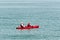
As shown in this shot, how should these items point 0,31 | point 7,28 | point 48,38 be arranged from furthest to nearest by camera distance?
point 7,28 → point 0,31 → point 48,38

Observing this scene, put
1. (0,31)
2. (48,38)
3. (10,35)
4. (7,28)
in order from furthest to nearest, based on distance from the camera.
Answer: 1. (7,28)
2. (0,31)
3. (10,35)
4. (48,38)

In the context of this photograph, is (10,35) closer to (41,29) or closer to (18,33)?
(18,33)

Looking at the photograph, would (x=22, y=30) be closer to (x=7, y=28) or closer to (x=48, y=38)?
(x=7, y=28)

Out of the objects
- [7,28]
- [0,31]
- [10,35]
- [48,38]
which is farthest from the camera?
[7,28]

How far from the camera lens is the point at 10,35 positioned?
52.3 m

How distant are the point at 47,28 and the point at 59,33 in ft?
23.6

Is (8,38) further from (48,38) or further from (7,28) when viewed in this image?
(7,28)

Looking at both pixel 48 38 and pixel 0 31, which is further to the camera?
pixel 0 31

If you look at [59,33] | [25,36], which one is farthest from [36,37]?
[59,33]

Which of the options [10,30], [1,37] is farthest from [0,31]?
[1,37]

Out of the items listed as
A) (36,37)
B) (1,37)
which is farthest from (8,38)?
(36,37)

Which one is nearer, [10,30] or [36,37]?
[36,37]

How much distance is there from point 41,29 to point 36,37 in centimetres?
885

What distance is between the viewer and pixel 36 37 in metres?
50.6
